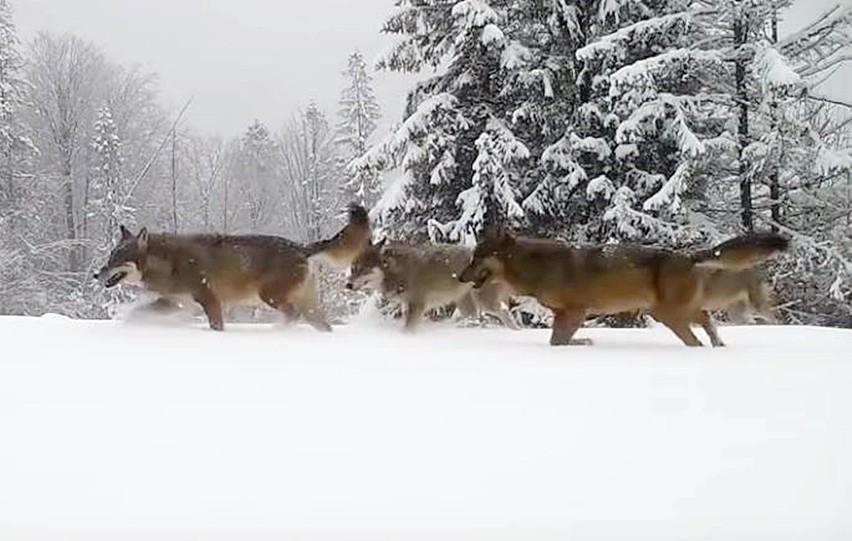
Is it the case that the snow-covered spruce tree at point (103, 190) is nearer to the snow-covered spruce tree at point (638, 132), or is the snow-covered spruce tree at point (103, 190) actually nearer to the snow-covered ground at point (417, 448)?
the snow-covered spruce tree at point (638, 132)

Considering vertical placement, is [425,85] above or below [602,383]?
above

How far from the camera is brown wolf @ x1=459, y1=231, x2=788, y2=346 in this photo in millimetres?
4309

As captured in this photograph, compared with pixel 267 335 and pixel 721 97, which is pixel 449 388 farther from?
pixel 721 97

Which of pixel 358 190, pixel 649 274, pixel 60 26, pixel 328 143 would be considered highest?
pixel 60 26

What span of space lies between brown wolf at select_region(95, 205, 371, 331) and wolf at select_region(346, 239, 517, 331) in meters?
0.39

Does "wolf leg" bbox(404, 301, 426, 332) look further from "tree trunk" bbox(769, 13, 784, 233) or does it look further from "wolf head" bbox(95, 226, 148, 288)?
"tree trunk" bbox(769, 13, 784, 233)

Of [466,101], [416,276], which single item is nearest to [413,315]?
[416,276]

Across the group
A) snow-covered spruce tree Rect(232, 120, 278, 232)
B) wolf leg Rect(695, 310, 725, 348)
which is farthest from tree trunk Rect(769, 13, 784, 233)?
snow-covered spruce tree Rect(232, 120, 278, 232)

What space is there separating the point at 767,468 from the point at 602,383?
3.12 feet

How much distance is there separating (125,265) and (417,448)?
3.95 meters

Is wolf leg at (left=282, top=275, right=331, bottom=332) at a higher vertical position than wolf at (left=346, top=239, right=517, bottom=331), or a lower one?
lower

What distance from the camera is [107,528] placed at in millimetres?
1555

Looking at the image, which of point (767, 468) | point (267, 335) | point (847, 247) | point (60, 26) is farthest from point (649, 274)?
point (60, 26)

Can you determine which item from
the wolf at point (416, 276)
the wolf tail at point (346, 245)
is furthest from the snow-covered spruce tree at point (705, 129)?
the wolf tail at point (346, 245)
